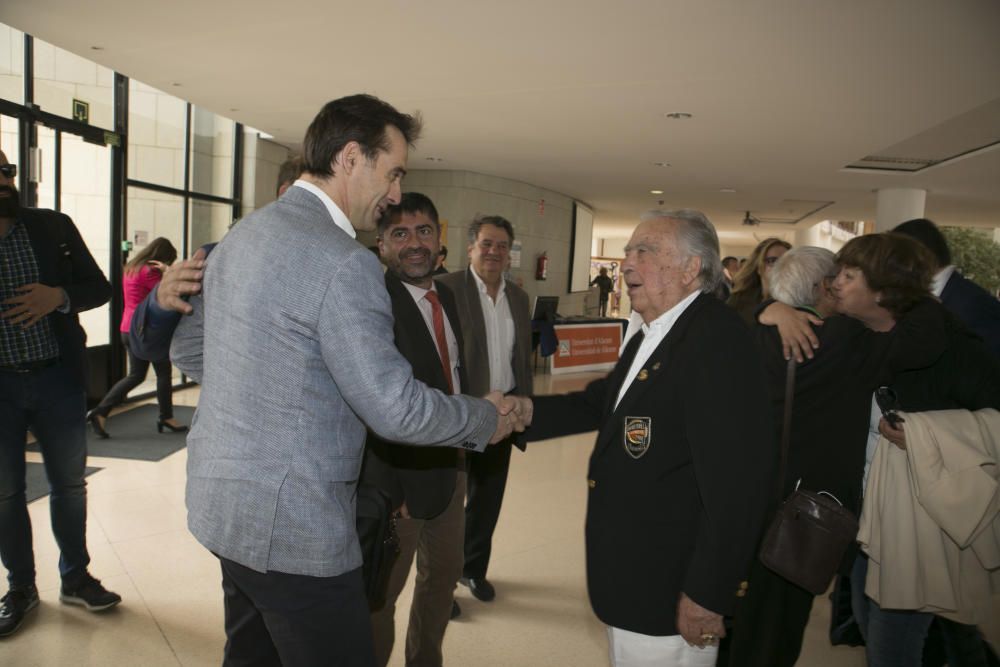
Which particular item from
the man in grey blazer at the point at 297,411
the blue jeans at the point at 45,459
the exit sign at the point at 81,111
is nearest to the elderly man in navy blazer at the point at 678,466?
the man in grey blazer at the point at 297,411

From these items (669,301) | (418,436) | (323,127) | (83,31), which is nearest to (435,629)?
(418,436)

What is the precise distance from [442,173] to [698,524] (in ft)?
35.3

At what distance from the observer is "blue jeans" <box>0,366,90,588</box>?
257cm

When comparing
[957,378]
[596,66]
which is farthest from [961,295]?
[596,66]

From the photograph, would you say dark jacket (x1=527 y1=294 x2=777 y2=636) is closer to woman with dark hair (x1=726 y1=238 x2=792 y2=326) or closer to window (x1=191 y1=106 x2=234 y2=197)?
woman with dark hair (x1=726 y1=238 x2=792 y2=326)

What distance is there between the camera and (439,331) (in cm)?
240

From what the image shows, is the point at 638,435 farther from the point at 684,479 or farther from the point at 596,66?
the point at 596,66

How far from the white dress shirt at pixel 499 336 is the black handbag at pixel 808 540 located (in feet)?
5.40

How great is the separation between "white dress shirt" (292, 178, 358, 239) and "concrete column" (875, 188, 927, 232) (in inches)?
456

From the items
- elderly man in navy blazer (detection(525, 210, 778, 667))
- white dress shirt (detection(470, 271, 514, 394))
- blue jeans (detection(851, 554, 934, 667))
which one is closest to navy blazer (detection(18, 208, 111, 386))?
white dress shirt (detection(470, 271, 514, 394))

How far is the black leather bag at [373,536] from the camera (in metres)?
1.43

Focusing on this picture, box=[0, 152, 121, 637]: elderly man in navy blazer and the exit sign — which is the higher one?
the exit sign

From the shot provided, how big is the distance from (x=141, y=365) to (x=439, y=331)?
4.53 metres

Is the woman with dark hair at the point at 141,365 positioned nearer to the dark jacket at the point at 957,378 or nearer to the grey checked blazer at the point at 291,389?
the grey checked blazer at the point at 291,389
